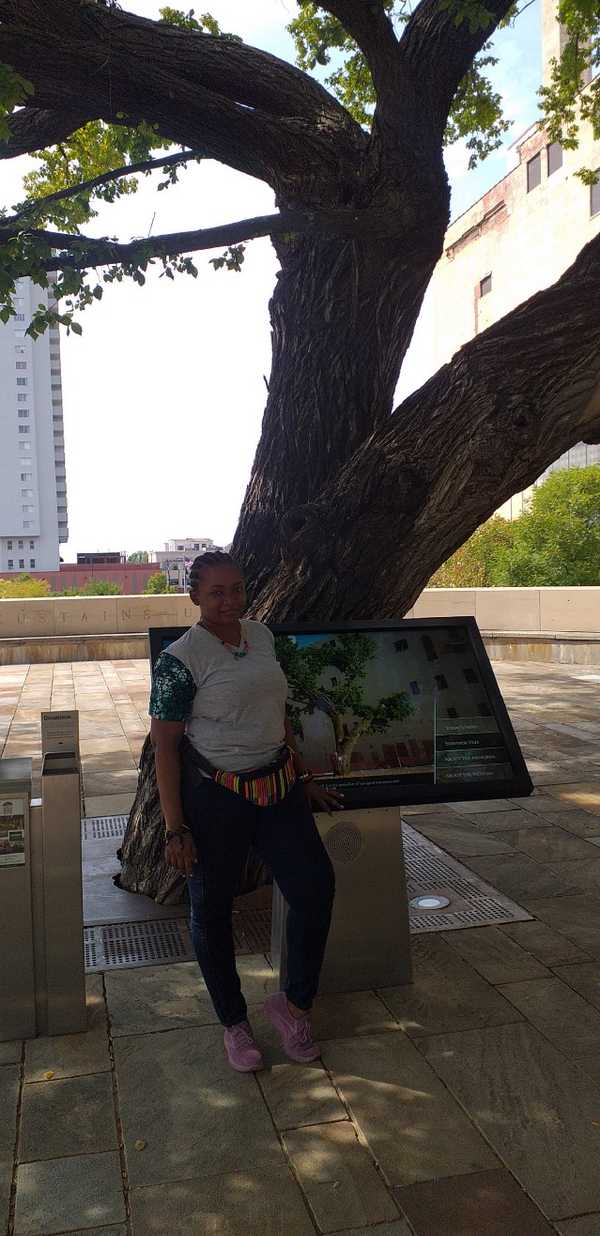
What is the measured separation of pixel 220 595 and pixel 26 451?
126m

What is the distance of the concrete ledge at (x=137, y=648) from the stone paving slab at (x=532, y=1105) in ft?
42.0

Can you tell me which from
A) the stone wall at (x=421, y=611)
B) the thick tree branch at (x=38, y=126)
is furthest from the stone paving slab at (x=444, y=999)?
the stone wall at (x=421, y=611)

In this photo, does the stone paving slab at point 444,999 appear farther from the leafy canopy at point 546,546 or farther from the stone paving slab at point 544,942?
the leafy canopy at point 546,546

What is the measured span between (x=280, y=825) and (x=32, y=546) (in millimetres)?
127539

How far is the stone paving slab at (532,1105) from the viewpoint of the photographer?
Answer: 2.73 metres

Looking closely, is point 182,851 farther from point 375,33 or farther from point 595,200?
point 595,200

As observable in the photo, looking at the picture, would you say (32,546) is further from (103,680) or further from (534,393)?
(534,393)

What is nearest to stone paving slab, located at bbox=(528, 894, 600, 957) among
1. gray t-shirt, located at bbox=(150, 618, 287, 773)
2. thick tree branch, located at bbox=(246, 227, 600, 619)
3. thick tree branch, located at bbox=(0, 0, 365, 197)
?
thick tree branch, located at bbox=(246, 227, 600, 619)

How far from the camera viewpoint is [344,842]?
392 centimetres

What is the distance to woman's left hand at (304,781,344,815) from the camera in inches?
146

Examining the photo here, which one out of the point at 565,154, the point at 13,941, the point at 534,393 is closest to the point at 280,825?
the point at 13,941

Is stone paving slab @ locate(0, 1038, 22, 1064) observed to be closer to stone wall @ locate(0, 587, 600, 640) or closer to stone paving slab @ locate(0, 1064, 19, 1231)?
stone paving slab @ locate(0, 1064, 19, 1231)

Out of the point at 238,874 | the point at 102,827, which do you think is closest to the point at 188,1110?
the point at 238,874

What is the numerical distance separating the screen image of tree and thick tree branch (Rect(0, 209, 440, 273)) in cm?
207
